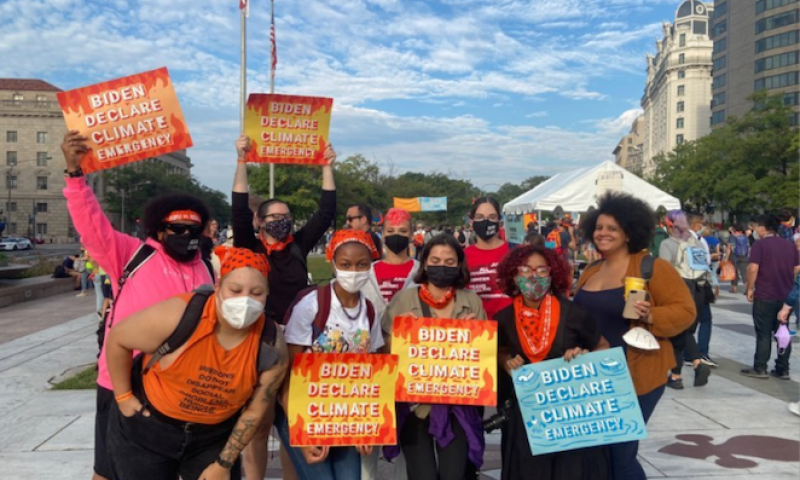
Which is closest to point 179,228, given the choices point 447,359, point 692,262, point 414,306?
point 414,306

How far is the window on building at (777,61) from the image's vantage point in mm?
70375

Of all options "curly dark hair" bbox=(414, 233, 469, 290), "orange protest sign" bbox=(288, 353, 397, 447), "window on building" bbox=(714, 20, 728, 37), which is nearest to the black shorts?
"orange protest sign" bbox=(288, 353, 397, 447)

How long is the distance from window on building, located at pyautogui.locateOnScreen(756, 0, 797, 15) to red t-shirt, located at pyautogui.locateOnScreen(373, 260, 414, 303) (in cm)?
8295

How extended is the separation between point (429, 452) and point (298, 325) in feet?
3.19

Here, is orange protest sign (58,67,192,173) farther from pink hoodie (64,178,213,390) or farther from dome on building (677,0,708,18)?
dome on building (677,0,708,18)

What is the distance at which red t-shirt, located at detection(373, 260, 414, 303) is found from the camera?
4625mm

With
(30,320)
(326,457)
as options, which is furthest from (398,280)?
(30,320)

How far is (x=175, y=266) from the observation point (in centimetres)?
338

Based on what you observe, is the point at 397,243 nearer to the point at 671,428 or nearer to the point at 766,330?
the point at 671,428

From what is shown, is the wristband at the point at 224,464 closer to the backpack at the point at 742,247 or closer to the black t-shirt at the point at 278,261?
the black t-shirt at the point at 278,261

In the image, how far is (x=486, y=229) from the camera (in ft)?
15.7

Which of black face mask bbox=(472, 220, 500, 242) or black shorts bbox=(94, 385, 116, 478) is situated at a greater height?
black face mask bbox=(472, 220, 500, 242)

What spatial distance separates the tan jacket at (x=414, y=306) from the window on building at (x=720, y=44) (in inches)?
3566

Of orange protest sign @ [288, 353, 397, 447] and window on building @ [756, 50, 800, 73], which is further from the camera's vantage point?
window on building @ [756, 50, 800, 73]
